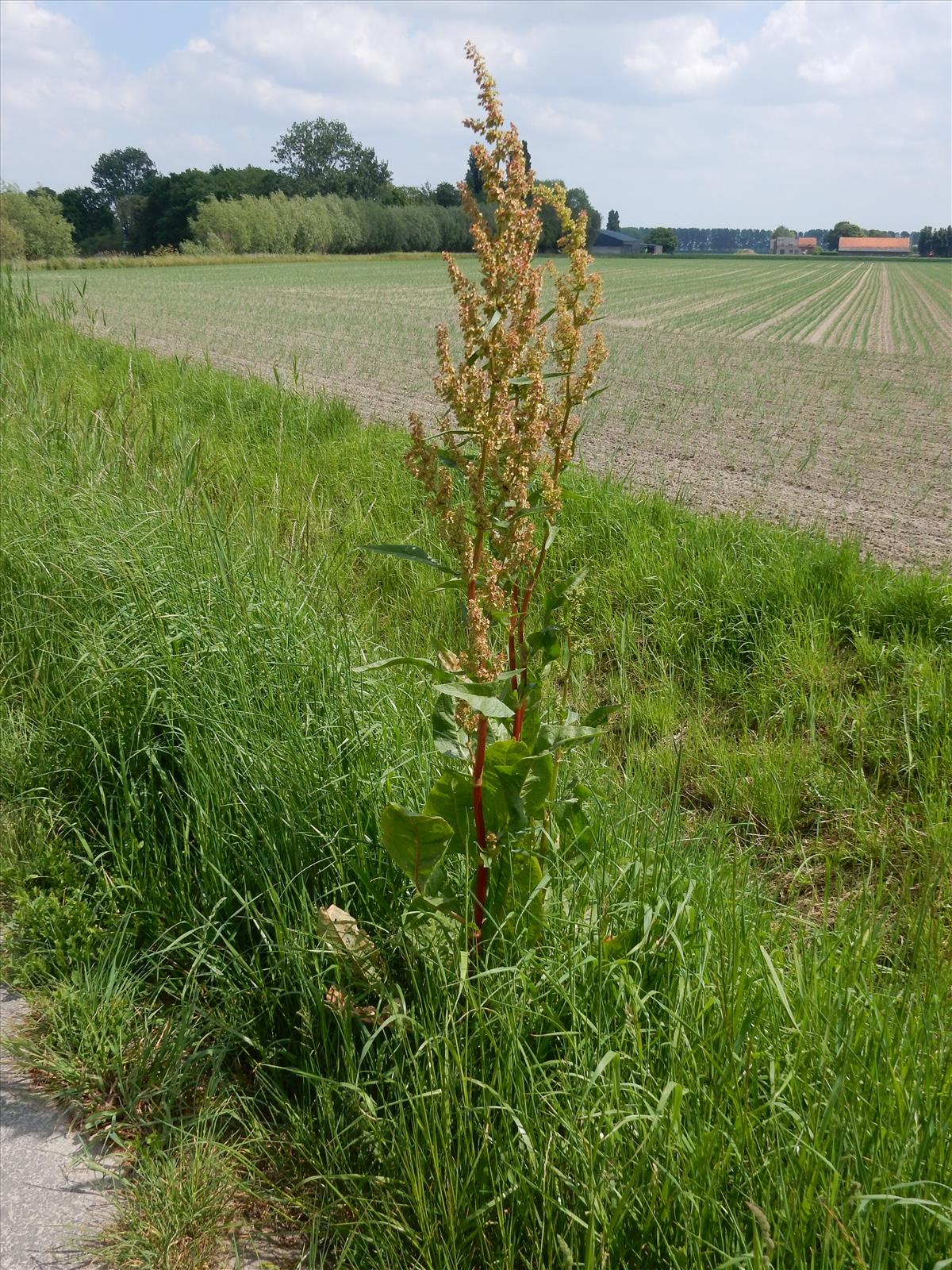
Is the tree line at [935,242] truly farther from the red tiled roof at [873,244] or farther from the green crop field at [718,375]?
the green crop field at [718,375]

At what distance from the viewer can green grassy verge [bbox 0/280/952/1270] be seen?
168cm

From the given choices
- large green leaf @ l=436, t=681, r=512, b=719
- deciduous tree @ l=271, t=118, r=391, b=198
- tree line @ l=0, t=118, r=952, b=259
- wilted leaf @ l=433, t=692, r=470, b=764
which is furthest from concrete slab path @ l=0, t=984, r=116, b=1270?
deciduous tree @ l=271, t=118, r=391, b=198

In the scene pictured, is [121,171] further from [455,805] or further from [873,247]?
[455,805]

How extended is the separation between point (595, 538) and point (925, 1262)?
4520 millimetres

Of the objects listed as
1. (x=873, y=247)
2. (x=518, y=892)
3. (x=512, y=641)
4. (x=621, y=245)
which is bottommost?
(x=518, y=892)

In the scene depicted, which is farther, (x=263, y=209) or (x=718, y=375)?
(x=263, y=209)

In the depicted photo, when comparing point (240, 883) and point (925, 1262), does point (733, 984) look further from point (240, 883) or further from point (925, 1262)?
point (240, 883)

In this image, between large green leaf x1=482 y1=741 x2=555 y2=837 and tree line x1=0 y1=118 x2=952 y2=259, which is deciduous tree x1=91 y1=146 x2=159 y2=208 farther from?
large green leaf x1=482 y1=741 x2=555 y2=837

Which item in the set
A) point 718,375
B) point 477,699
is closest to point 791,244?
point 718,375

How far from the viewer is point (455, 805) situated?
205 centimetres

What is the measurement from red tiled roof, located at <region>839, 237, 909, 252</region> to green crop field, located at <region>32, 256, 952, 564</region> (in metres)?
88.8

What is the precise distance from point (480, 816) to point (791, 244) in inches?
5871

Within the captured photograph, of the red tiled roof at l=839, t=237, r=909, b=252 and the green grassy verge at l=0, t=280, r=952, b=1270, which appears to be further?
the red tiled roof at l=839, t=237, r=909, b=252

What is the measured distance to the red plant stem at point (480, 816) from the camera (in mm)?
1978
